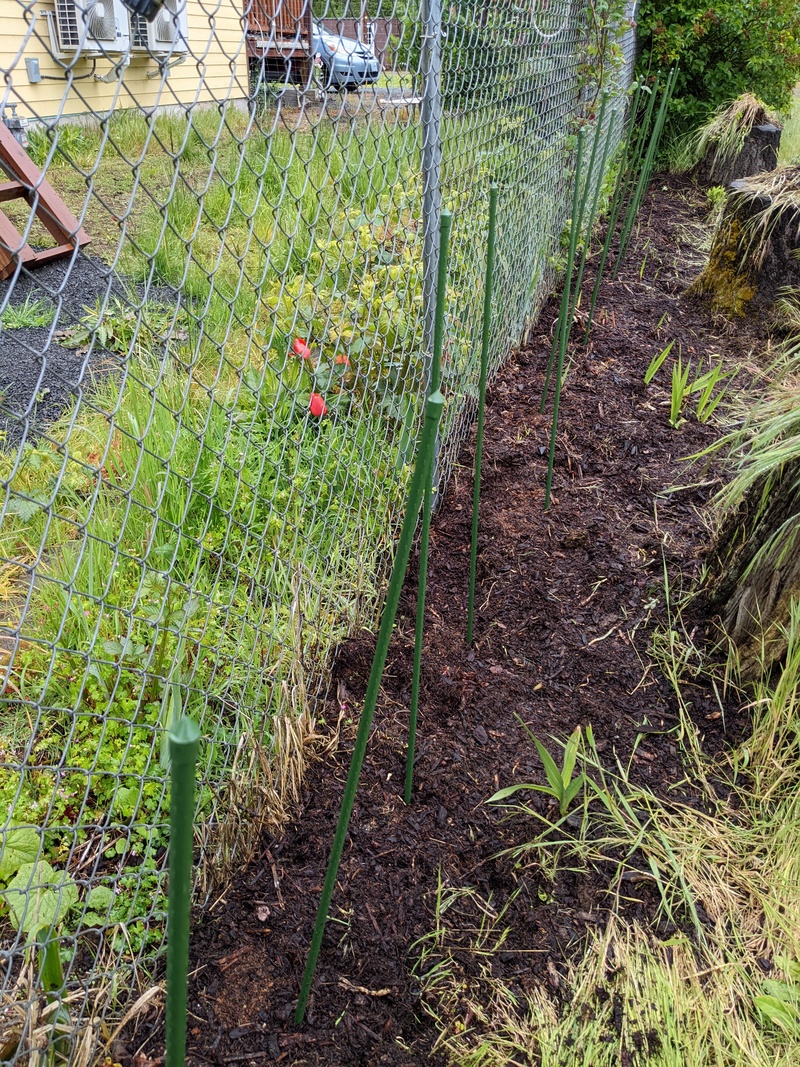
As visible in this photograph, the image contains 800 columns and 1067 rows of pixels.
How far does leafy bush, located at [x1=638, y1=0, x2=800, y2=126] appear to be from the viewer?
730 centimetres

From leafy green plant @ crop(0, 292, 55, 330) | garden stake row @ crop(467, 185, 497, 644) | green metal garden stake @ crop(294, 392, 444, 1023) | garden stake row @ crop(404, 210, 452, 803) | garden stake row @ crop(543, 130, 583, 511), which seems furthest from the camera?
leafy green plant @ crop(0, 292, 55, 330)

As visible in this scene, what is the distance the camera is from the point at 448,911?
54.8 inches

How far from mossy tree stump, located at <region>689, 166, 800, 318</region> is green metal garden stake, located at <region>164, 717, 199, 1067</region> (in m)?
4.28

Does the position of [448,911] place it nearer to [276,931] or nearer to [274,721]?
[276,931]

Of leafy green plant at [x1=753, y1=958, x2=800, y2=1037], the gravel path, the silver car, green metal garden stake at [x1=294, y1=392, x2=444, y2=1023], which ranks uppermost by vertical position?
the silver car

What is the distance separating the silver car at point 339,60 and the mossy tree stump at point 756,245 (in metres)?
2.85

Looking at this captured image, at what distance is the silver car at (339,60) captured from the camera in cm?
147

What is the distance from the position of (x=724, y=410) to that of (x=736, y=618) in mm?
1553

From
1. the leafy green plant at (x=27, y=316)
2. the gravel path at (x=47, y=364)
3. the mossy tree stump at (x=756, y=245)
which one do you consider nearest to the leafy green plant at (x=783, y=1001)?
the gravel path at (x=47, y=364)

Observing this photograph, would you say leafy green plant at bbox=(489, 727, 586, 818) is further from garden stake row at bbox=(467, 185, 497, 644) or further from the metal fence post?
the metal fence post

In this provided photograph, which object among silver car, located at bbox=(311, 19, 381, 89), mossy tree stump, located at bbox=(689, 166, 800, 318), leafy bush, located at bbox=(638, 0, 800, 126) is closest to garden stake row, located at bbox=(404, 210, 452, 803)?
silver car, located at bbox=(311, 19, 381, 89)

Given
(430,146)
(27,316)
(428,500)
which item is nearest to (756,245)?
(430,146)

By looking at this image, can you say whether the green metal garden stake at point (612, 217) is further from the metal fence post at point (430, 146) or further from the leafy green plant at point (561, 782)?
the leafy green plant at point (561, 782)

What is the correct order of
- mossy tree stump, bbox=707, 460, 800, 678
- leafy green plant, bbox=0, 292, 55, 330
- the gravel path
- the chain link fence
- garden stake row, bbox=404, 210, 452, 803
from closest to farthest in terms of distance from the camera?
the chain link fence, garden stake row, bbox=404, 210, 452, 803, mossy tree stump, bbox=707, 460, 800, 678, the gravel path, leafy green plant, bbox=0, 292, 55, 330
